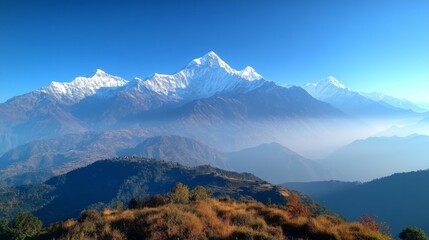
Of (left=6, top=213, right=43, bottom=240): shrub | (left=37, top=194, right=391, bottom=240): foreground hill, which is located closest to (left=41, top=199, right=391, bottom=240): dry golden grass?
(left=37, top=194, right=391, bottom=240): foreground hill

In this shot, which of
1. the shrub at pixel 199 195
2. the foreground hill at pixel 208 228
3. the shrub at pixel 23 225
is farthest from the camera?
the shrub at pixel 23 225

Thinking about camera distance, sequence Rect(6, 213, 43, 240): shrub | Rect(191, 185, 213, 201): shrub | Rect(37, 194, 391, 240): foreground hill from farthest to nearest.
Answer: Rect(6, 213, 43, 240): shrub
Rect(191, 185, 213, 201): shrub
Rect(37, 194, 391, 240): foreground hill

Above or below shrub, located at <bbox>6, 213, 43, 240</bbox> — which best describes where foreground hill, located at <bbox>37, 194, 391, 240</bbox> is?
above

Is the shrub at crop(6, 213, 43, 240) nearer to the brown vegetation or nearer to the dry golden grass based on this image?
the brown vegetation

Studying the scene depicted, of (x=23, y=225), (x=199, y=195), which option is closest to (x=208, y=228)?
(x=199, y=195)

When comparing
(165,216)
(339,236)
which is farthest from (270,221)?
(165,216)

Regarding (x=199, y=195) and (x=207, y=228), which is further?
(x=199, y=195)

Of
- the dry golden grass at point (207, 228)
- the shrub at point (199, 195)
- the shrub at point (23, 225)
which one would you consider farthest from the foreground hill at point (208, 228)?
the shrub at point (23, 225)

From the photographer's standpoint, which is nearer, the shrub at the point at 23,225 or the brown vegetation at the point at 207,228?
the brown vegetation at the point at 207,228

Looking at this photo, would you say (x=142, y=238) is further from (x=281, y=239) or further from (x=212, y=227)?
(x=281, y=239)

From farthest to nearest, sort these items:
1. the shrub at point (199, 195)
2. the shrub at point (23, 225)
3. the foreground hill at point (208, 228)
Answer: the shrub at point (23, 225) → the shrub at point (199, 195) → the foreground hill at point (208, 228)

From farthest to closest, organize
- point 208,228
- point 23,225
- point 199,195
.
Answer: point 23,225, point 199,195, point 208,228

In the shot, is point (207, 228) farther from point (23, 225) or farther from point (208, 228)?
point (23, 225)

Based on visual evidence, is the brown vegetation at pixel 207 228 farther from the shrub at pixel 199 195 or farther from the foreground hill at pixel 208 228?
the shrub at pixel 199 195
